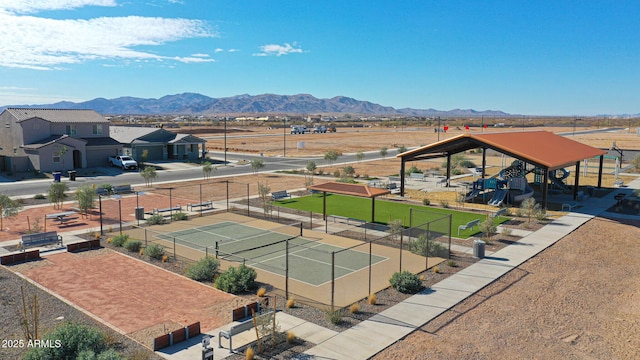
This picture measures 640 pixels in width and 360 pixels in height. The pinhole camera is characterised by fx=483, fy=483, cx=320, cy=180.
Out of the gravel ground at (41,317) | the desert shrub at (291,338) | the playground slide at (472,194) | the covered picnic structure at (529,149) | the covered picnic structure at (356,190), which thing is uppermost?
the covered picnic structure at (529,149)

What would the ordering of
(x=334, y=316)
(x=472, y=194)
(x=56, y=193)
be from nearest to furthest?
1. (x=334, y=316)
2. (x=56, y=193)
3. (x=472, y=194)

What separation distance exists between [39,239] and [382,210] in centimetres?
2141

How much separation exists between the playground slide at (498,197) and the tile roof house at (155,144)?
4636 centimetres

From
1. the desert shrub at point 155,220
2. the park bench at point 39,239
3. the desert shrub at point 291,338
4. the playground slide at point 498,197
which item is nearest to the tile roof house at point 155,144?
the desert shrub at point 155,220

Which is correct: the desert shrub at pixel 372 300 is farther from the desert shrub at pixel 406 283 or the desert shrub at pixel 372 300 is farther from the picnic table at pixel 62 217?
the picnic table at pixel 62 217

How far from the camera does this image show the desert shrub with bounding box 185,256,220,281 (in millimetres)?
19953

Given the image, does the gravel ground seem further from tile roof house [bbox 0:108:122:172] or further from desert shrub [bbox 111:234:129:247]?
tile roof house [bbox 0:108:122:172]

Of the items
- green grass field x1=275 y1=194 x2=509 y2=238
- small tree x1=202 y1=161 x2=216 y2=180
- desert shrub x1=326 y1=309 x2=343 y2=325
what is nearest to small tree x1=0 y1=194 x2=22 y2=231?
green grass field x1=275 y1=194 x2=509 y2=238

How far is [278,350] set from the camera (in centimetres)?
1395

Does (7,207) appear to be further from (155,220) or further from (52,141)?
(52,141)

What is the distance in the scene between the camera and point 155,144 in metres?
68.1

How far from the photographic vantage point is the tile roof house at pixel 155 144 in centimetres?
6631

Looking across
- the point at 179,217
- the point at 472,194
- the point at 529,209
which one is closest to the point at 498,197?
the point at 472,194

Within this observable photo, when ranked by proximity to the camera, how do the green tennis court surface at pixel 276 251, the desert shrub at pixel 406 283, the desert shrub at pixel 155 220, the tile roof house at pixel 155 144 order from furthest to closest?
the tile roof house at pixel 155 144, the desert shrub at pixel 155 220, the green tennis court surface at pixel 276 251, the desert shrub at pixel 406 283
